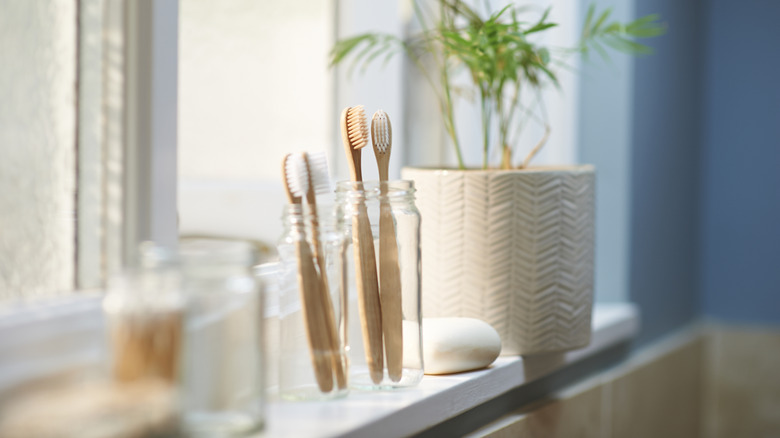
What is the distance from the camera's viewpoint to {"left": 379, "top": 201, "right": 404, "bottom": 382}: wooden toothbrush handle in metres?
0.71

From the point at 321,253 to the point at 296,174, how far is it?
0.07 meters

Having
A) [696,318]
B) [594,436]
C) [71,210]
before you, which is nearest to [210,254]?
[71,210]

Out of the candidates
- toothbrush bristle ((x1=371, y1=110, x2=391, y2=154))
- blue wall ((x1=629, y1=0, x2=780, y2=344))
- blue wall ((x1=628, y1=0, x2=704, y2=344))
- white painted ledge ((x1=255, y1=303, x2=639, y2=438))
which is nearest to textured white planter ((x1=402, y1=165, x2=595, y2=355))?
white painted ledge ((x1=255, y1=303, x2=639, y2=438))

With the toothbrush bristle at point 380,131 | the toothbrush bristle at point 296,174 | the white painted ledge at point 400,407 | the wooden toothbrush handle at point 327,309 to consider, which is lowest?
the white painted ledge at point 400,407

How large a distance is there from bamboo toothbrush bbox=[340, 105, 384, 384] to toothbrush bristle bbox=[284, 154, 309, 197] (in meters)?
0.07

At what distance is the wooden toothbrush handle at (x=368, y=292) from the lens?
71 centimetres

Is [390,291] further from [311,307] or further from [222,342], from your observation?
[222,342]

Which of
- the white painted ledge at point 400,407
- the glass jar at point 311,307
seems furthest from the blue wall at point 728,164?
the glass jar at point 311,307

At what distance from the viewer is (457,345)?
31.8 inches

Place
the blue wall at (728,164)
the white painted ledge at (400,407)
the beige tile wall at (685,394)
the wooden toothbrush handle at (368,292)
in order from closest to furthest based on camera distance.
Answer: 1. the white painted ledge at (400,407)
2. the wooden toothbrush handle at (368,292)
3. the beige tile wall at (685,394)
4. the blue wall at (728,164)

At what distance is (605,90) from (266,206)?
62cm

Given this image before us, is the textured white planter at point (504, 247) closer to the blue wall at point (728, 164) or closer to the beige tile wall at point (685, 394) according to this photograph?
the beige tile wall at point (685, 394)

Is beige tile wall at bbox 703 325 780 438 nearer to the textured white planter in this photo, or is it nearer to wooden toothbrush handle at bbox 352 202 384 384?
the textured white planter

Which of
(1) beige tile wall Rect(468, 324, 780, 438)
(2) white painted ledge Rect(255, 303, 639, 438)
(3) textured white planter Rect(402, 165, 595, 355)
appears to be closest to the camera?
(2) white painted ledge Rect(255, 303, 639, 438)
